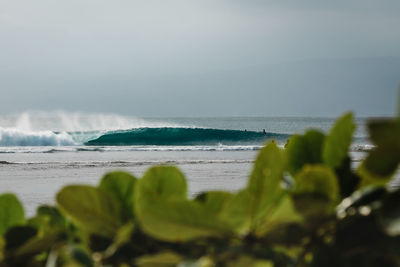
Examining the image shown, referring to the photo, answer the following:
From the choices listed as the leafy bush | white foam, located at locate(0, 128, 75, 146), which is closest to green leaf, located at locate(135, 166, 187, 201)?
the leafy bush

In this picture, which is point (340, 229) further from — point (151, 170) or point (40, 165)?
point (40, 165)

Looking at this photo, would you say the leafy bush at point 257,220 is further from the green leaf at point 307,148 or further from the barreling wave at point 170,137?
the barreling wave at point 170,137

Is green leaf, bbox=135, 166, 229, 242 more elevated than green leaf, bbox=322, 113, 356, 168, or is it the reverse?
green leaf, bbox=322, 113, 356, 168

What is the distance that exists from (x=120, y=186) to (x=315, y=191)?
138 mm

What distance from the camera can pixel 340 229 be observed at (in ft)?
0.98

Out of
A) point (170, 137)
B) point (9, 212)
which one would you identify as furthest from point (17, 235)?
point (170, 137)

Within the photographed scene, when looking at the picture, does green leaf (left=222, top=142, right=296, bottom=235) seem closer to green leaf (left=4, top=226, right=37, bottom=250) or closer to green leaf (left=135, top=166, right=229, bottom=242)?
green leaf (left=135, top=166, right=229, bottom=242)

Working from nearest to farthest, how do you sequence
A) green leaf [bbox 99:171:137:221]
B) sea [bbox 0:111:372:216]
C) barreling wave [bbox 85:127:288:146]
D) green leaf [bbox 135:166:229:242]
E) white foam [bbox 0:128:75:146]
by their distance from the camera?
green leaf [bbox 135:166:229:242]
green leaf [bbox 99:171:137:221]
sea [bbox 0:111:372:216]
white foam [bbox 0:128:75:146]
barreling wave [bbox 85:127:288:146]

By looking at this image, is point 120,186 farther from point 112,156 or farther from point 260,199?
point 112,156

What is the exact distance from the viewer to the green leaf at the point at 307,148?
373 millimetres

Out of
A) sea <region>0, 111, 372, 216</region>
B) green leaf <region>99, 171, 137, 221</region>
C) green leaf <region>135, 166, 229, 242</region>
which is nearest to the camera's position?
green leaf <region>135, 166, 229, 242</region>

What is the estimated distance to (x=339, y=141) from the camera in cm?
33

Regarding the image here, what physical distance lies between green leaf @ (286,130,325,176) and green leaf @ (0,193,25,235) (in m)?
0.18

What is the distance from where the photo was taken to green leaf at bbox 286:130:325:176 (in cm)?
37
